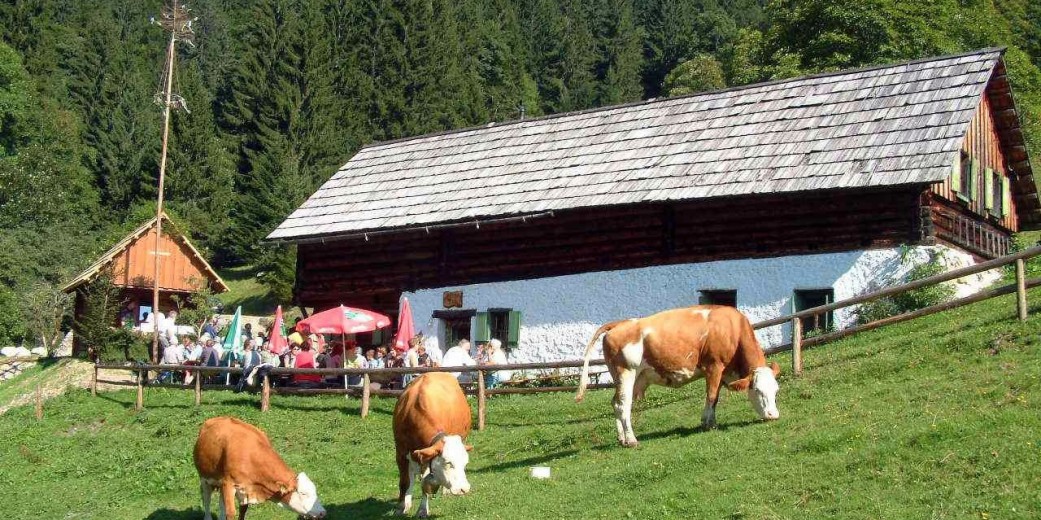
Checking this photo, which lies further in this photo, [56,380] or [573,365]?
[56,380]

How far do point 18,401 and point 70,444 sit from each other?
8.95 meters

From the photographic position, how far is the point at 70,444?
22516 mm

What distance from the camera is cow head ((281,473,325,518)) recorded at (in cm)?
Answer: 1447

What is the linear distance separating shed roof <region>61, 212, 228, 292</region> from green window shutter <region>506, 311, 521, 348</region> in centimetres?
1435

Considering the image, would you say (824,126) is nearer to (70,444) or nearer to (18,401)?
(70,444)

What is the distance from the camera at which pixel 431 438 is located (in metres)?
13.7

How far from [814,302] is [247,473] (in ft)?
40.8

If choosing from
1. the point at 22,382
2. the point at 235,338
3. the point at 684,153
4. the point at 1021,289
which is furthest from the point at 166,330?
the point at 1021,289

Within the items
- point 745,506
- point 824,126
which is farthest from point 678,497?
point 824,126

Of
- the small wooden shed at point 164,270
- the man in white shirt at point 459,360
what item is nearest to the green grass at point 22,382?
the small wooden shed at point 164,270

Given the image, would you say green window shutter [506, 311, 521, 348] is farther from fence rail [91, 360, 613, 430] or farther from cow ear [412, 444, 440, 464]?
cow ear [412, 444, 440, 464]

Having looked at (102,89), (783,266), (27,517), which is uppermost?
(102,89)

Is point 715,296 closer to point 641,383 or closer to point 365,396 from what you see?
point 365,396

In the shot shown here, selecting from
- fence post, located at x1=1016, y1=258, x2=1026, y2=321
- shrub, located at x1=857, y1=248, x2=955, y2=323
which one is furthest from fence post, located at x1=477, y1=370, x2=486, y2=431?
fence post, located at x1=1016, y1=258, x2=1026, y2=321
